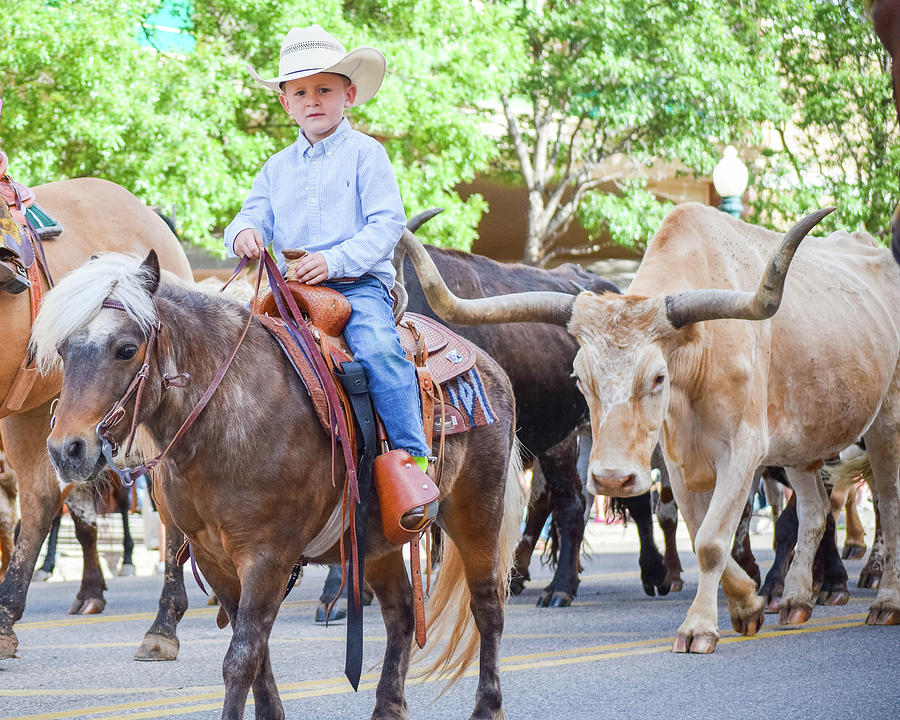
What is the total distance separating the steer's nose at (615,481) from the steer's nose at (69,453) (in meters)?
3.49

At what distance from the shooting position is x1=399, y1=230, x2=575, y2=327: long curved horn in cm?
762

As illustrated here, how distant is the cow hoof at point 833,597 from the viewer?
31.5ft

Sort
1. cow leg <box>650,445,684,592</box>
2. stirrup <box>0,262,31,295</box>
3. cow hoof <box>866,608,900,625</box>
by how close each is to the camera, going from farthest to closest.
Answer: cow leg <box>650,445,684,592</box> < cow hoof <box>866,608,900,625</box> < stirrup <box>0,262,31,295</box>

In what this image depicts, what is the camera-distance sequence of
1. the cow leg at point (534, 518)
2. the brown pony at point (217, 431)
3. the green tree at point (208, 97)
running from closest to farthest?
the brown pony at point (217, 431)
the cow leg at point (534, 518)
the green tree at point (208, 97)

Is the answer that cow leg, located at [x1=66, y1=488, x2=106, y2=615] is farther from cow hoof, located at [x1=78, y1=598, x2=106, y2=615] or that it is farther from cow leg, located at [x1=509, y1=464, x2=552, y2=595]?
cow leg, located at [x1=509, y1=464, x2=552, y2=595]

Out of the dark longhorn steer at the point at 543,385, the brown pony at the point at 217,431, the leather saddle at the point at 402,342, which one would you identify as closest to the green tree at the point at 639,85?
the dark longhorn steer at the point at 543,385

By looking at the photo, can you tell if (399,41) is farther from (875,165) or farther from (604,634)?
(604,634)

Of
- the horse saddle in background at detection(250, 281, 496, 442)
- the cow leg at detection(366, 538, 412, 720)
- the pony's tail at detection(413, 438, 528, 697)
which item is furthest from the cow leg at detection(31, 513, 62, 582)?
the cow leg at detection(366, 538, 412, 720)

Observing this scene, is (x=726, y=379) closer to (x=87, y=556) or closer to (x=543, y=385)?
(x=543, y=385)

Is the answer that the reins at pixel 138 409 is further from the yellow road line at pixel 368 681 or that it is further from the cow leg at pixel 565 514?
the cow leg at pixel 565 514

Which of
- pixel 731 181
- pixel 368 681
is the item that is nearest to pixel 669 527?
pixel 731 181

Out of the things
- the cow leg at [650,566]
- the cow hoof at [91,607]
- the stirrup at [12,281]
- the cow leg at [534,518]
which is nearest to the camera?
the stirrup at [12,281]

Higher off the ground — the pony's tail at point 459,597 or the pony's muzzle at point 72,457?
the pony's muzzle at point 72,457

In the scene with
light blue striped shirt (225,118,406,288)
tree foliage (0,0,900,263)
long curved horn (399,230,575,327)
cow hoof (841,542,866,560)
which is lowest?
cow hoof (841,542,866,560)
